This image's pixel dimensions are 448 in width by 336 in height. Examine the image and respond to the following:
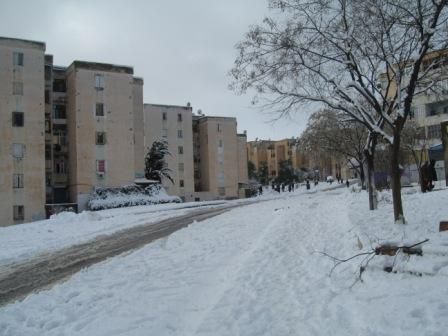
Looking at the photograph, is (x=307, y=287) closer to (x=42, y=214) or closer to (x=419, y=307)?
(x=419, y=307)

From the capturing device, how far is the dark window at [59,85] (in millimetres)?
44500

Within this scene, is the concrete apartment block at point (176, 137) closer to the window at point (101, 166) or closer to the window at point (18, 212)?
the window at point (101, 166)

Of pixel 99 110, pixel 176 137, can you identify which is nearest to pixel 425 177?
pixel 99 110

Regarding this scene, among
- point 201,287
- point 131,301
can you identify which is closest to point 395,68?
point 201,287

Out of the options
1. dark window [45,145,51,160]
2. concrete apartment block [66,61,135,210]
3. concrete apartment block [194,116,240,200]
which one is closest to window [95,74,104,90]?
concrete apartment block [66,61,135,210]

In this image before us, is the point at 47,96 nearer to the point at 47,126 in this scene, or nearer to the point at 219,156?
the point at 47,126

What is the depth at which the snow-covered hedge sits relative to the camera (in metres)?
38.6

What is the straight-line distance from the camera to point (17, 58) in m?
38.3

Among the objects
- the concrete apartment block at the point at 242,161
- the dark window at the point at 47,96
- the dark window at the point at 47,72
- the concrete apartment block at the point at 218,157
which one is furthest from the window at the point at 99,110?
the concrete apartment block at the point at 242,161

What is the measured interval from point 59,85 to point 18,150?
9803 millimetres

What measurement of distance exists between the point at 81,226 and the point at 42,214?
2111 centimetres

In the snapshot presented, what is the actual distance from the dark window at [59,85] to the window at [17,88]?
20.1ft

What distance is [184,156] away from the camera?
204ft

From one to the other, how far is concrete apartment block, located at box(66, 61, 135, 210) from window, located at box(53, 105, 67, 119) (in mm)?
831
